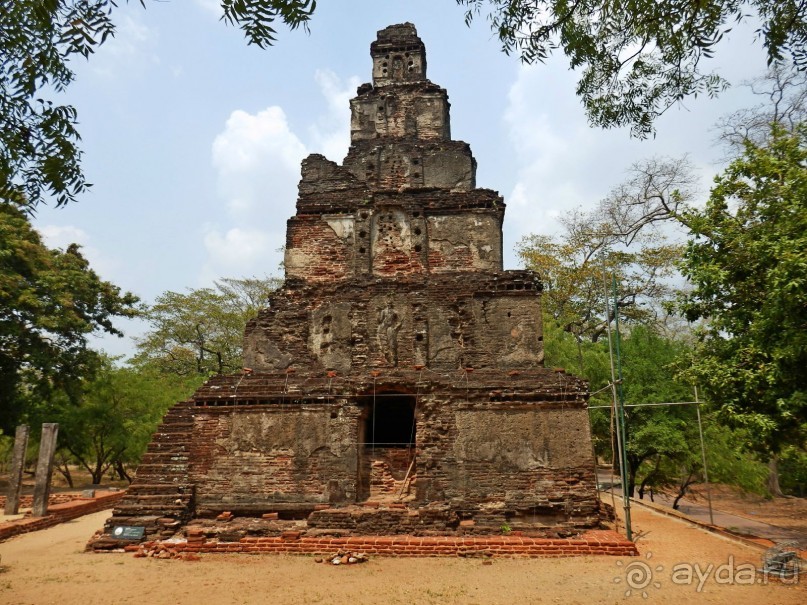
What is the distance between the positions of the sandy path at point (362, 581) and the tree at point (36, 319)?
38.4 ft

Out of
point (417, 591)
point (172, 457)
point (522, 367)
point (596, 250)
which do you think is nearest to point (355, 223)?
point (522, 367)

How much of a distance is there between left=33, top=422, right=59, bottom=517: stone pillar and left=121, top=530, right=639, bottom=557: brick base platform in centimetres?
598

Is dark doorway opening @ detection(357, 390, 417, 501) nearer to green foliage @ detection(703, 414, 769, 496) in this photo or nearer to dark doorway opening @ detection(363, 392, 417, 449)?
dark doorway opening @ detection(363, 392, 417, 449)

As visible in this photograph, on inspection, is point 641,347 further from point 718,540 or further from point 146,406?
point 146,406

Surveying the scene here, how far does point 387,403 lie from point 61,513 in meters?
9.30

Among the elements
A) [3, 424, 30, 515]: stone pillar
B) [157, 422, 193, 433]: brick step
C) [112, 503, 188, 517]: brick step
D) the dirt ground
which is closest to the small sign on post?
[112, 503, 188, 517]: brick step

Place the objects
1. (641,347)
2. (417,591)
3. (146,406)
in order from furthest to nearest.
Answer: (146,406), (641,347), (417,591)

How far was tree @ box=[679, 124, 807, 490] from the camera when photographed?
23.7ft

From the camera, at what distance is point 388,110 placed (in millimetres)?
16734

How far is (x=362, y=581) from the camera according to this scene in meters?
7.80

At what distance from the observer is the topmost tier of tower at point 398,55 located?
17266mm

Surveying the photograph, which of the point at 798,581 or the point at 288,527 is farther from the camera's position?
the point at 288,527

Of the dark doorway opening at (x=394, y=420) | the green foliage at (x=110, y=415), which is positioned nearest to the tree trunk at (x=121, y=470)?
the green foliage at (x=110, y=415)

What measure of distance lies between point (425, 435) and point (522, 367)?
2956mm
